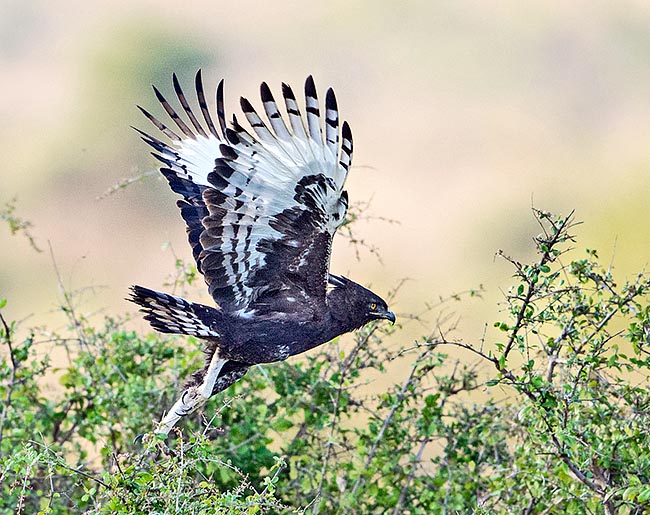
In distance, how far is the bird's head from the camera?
5359 mm

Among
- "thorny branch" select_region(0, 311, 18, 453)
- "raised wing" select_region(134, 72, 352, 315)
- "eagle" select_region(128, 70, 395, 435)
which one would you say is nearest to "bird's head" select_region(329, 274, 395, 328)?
"eagle" select_region(128, 70, 395, 435)

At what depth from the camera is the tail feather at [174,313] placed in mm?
4899

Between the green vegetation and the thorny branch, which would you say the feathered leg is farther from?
the thorny branch

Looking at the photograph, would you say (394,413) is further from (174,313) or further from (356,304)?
(174,313)

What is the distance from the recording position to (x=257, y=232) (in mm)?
4973

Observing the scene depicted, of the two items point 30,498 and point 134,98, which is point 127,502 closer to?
point 30,498

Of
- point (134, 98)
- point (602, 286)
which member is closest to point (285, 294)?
point (602, 286)

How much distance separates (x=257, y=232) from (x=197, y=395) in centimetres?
89

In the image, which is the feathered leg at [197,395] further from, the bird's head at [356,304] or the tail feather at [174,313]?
the bird's head at [356,304]

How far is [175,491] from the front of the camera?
3.34 meters

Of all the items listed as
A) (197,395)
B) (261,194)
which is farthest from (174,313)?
(261,194)

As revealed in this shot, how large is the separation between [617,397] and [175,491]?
2117 millimetres

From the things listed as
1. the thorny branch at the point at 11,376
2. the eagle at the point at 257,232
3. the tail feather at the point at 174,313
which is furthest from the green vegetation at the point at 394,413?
the tail feather at the point at 174,313

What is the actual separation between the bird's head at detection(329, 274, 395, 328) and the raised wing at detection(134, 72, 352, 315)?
0.50 feet
